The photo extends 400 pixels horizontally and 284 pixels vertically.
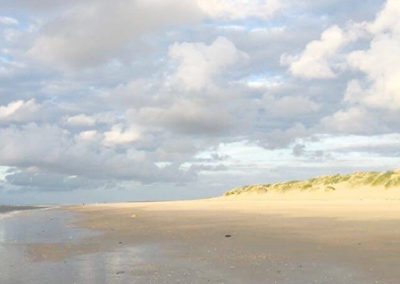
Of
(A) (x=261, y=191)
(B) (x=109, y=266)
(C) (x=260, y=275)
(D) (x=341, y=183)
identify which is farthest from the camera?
(A) (x=261, y=191)

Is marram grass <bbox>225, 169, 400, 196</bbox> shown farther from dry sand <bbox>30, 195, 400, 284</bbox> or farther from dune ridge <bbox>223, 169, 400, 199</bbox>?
dry sand <bbox>30, 195, 400, 284</bbox>

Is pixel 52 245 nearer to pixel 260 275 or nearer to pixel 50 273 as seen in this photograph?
pixel 50 273

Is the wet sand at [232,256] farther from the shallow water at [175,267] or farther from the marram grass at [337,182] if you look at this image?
the marram grass at [337,182]

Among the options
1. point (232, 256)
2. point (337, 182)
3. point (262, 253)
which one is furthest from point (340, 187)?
point (232, 256)

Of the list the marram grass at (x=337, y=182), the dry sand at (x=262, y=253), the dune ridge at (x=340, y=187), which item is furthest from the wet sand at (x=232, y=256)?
the marram grass at (x=337, y=182)

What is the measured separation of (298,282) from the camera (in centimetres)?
991

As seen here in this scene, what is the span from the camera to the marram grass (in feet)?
157

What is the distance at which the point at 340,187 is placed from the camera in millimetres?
53406

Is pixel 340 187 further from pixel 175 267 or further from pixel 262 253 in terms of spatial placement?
pixel 175 267

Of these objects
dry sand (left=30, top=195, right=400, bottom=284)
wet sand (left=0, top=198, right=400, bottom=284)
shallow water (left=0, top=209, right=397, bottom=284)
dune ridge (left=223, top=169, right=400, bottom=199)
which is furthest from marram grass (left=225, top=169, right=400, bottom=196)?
shallow water (left=0, top=209, right=397, bottom=284)

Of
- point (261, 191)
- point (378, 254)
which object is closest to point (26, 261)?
point (378, 254)

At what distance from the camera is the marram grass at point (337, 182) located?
4776 cm

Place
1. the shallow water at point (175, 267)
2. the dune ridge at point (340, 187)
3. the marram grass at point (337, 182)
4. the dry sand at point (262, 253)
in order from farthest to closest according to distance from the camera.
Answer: the marram grass at point (337, 182)
the dune ridge at point (340, 187)
the dry sand at point (262, 253)
the shallow water at point (175, 267)

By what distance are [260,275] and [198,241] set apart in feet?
22.5
